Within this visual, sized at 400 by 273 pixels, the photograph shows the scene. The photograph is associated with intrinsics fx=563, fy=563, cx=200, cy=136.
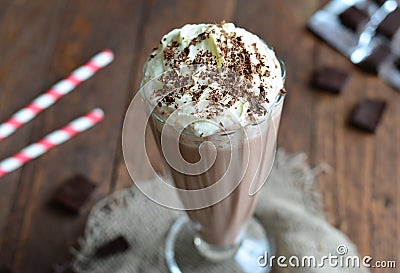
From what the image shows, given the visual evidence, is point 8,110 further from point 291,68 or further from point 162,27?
point 291,68

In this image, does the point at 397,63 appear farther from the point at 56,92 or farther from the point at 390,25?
the point at 56,92

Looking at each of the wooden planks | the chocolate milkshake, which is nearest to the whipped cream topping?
the chocolate milkshake

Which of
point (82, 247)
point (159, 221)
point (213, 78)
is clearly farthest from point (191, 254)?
point (213, 78)

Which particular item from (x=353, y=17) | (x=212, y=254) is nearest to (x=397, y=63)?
(x=353, y=17)

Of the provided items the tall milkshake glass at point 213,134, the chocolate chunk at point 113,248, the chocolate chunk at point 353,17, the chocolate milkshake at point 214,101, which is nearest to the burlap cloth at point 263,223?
the chocolate chunk at point 113,248

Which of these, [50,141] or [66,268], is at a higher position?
[50,141]

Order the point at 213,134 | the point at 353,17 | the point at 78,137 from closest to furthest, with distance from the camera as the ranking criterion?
the point at 213,134
the point at 78,137
the point at 353,17

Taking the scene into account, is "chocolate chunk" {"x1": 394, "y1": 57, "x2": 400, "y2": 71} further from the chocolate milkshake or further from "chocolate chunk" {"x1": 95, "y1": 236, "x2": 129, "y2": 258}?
"chocolate chunk" {"x1": 95, "y1": 236, "x2": 129, "y2": 258}
